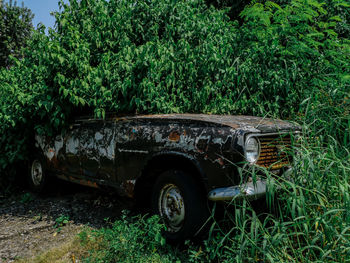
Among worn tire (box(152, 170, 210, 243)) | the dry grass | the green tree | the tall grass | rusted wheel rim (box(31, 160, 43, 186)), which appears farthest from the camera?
the green tree

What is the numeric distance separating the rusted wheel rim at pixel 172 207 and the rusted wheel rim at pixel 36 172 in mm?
3106

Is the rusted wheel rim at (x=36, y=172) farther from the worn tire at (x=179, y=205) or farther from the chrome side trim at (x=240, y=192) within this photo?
the chrome side trim at (x=240, y=192)

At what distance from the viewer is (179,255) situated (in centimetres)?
287

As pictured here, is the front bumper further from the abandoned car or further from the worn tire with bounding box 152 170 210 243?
the worn tire with bounding box 152 170 210 243

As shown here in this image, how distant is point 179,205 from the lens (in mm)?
2951

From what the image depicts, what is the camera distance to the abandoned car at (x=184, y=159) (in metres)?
2.62

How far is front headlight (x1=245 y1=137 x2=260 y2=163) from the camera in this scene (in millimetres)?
2672

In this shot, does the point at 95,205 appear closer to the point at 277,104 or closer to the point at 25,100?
the point at 25,100

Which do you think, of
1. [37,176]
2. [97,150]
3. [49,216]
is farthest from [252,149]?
[37,176]

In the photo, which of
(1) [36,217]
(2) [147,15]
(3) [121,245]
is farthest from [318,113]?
(1) [36,217]

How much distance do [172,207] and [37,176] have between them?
11.3ft

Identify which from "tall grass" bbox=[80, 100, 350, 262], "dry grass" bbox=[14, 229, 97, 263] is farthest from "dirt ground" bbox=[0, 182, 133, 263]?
"tall grass" bbox=[80, 100, 350, 262]

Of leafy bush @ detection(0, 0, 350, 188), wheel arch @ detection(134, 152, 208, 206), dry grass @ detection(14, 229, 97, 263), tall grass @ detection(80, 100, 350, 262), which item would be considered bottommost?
dry grass @ detection(14, 229, 97, 263)

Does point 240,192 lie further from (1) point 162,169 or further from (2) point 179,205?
(1) point 162,169
